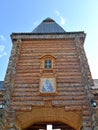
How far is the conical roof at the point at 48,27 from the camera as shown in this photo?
734 inches

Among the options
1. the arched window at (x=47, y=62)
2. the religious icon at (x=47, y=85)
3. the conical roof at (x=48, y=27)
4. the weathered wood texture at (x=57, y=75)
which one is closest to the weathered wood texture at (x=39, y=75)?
the weathered wood texture at (x=57, y=75)

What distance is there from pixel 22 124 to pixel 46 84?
10.2ft

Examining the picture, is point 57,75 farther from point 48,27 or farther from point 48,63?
point 48,27

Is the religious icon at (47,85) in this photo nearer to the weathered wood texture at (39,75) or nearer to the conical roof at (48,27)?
the weathered wood texture at (39,75)

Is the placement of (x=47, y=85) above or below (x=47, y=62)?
below

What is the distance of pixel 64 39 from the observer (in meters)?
16.3

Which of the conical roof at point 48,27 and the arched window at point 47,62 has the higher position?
the conical roof at point 48,27

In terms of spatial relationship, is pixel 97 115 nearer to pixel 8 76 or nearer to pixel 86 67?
pixel 86 67

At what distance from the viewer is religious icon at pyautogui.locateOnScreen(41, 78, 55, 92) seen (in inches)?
505

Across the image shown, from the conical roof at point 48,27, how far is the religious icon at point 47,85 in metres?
6.33

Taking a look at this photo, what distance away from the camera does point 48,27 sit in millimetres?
19875

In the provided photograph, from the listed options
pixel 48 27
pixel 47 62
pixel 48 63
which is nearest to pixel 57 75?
pixel 48 63

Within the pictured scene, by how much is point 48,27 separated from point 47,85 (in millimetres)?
8399

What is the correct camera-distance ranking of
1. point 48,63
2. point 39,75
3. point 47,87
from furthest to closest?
1. point 48,63
2. point 39,75
3. point 47,87
